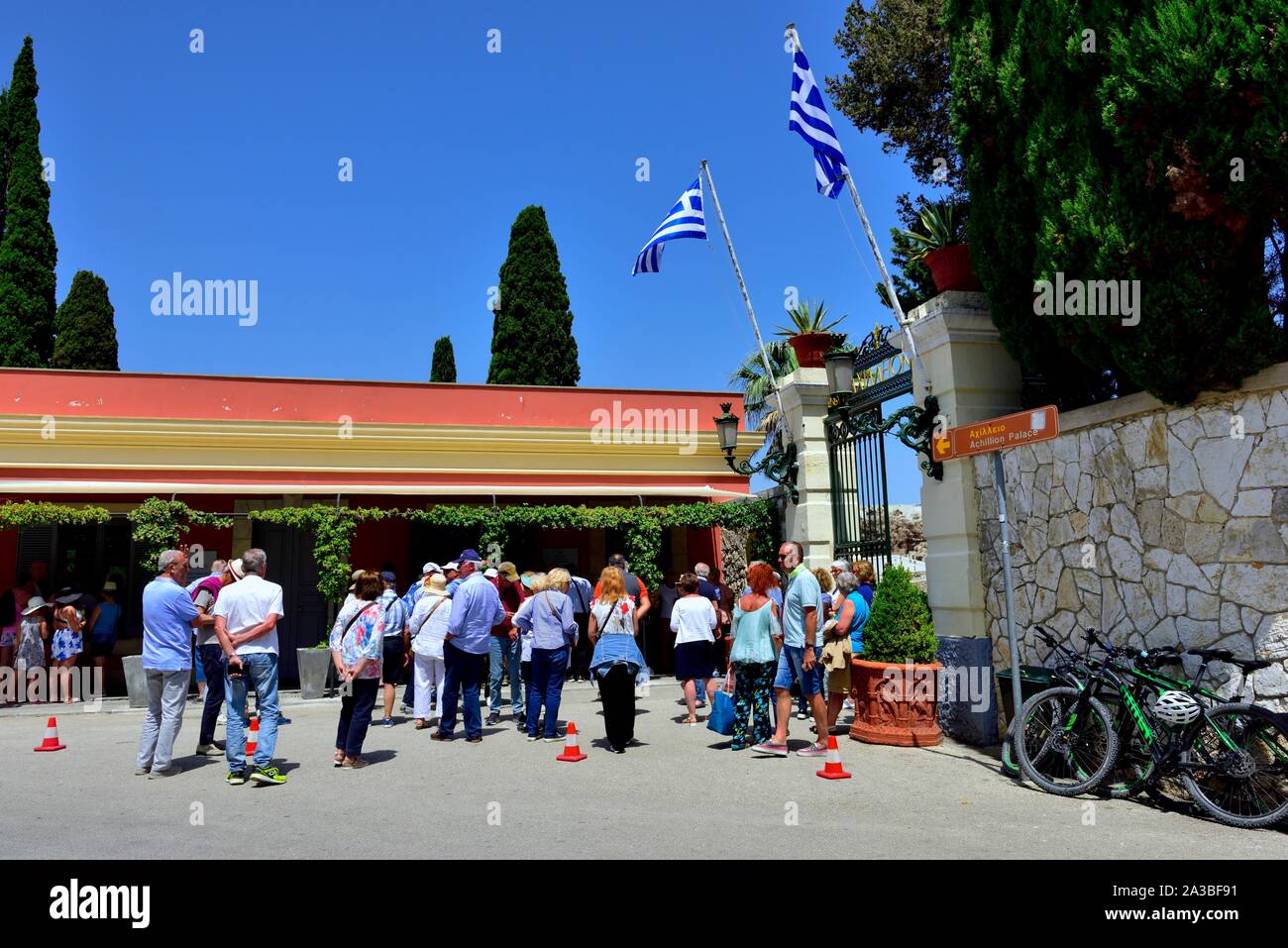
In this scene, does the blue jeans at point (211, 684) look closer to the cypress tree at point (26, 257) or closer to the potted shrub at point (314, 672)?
the potted shrub at point (314, 672)

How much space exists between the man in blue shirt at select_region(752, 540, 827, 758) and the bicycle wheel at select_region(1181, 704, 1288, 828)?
2814 millimetres

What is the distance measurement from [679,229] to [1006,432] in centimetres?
753

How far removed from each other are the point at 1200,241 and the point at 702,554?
12577mm

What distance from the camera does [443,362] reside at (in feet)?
99.3

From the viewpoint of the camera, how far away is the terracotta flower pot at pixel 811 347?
1241 centimetres

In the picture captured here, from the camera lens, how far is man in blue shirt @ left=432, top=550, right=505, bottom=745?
8625mm

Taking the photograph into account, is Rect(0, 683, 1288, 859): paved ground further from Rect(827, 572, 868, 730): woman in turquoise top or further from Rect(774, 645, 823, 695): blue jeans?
Rect(774, 645, 823, 695): blue jeans

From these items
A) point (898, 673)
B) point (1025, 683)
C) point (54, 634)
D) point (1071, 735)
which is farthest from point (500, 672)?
point (54, 634)

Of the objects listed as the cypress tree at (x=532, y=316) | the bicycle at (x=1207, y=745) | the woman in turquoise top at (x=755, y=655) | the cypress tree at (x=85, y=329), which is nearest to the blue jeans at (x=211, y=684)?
the woman in turquoise top at (x=755, y=655)

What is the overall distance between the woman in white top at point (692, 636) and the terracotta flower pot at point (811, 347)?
14.1ft

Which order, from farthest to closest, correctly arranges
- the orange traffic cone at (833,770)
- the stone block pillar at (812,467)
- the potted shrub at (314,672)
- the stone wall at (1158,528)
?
the potted shrub at (314,672)
the stone block pillar at (812,467)
the orange traffic cone at (833,770)
the stone wall at (1158,528)

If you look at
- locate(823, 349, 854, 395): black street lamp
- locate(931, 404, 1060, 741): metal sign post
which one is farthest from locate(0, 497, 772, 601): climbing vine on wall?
locate(931, 404, 1060, 741): metal sign post

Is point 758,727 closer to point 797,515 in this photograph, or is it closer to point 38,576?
point 797,515
